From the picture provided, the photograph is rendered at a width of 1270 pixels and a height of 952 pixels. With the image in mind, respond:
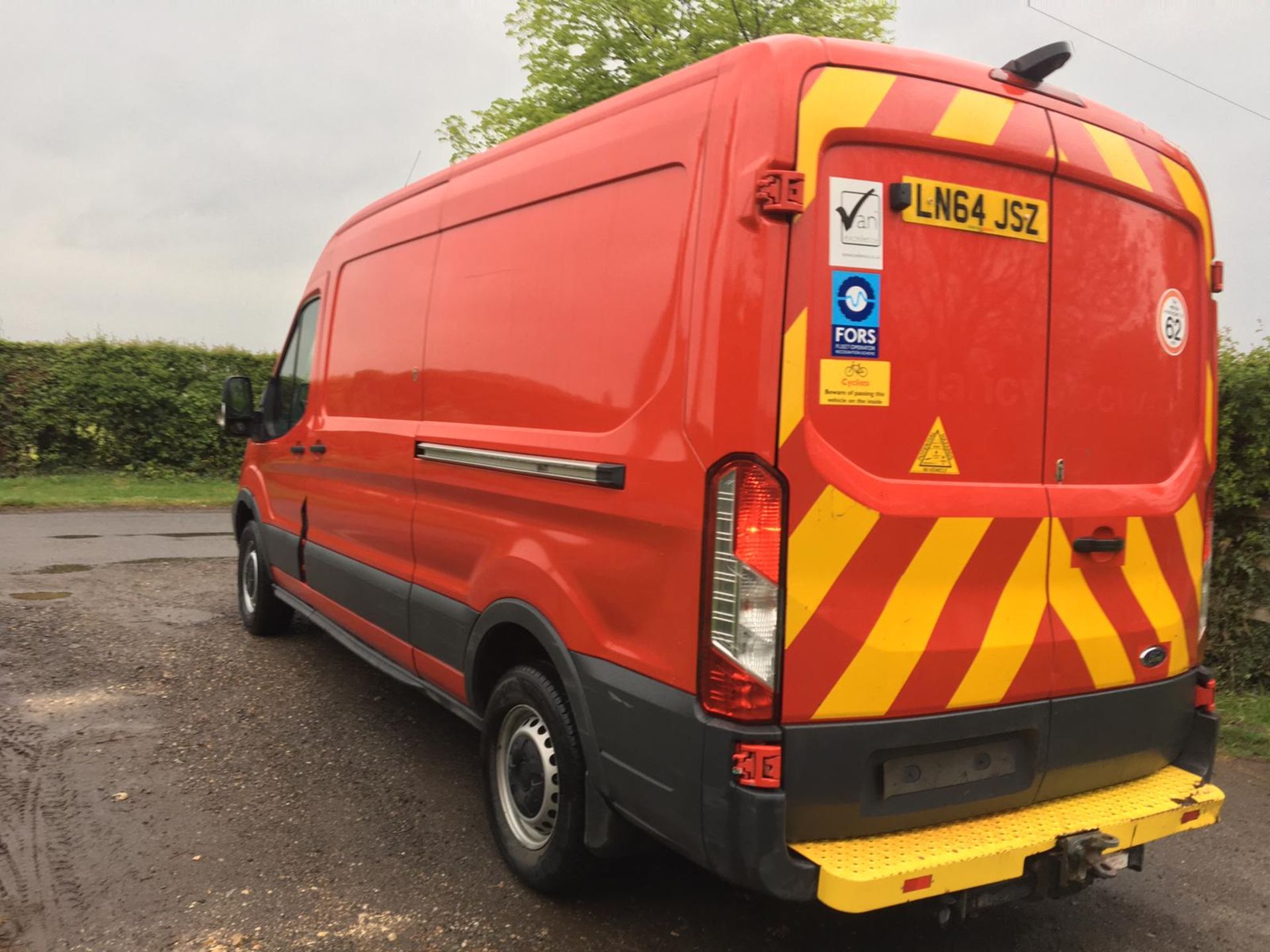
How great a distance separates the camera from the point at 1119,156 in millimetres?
2938

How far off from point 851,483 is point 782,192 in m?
0.73

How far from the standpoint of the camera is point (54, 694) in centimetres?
529

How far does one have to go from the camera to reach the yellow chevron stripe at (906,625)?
2488 millimetres

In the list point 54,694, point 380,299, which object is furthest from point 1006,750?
point 54,694

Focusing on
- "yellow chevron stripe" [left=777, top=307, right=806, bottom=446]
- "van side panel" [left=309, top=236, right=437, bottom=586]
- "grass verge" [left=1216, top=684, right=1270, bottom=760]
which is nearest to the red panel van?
"yellow chevron stripe" [left=777, top=307, right=806, bottom=446]

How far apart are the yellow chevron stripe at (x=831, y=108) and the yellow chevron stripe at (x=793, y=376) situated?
311 millimetres

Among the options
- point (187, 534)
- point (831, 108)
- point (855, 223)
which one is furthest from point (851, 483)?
point (187, 534)

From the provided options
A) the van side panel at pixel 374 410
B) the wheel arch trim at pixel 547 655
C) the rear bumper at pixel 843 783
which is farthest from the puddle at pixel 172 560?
the rear bumper at pixel 843 783

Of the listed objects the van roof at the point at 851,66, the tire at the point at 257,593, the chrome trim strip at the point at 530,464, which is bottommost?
the tire at the point at 257,593

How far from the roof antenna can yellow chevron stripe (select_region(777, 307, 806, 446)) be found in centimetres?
105

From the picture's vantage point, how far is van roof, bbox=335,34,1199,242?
8.16 feet

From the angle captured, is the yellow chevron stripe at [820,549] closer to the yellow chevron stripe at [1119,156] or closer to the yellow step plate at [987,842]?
the yellow step plate at [987,842]

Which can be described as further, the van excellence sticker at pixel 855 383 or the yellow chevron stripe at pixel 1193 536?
the yellow chevron stripe at pixel 1193 536

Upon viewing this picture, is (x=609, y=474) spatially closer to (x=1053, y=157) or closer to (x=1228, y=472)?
(x=1053, y=157)
